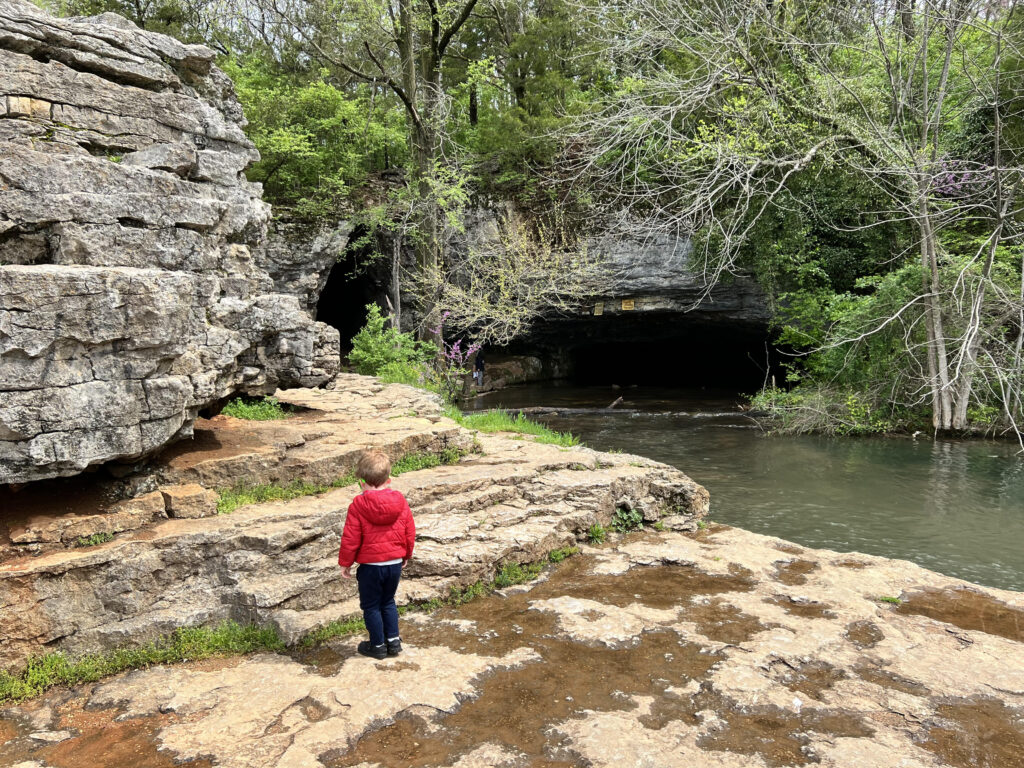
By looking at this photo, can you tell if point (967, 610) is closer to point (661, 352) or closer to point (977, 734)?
point (977, 734)

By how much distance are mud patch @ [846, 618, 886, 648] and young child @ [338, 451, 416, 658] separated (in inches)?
122

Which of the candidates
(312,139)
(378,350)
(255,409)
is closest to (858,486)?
(255,409)

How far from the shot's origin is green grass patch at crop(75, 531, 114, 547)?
4273 millimetres

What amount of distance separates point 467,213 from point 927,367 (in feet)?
40.7

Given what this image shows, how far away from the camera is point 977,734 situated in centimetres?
332

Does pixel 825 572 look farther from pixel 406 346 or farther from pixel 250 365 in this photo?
pixel 406 346

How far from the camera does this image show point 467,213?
62.6 ft

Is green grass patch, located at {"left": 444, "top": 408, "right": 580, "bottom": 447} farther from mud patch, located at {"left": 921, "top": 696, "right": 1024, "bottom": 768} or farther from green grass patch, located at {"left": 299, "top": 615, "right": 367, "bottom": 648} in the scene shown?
mud patch, located at {"left": 921, "top": 696, "right": 1024, "bottom": 768}

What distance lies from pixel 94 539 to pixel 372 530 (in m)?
1.96

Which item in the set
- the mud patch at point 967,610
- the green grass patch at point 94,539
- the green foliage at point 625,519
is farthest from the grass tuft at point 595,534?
the green grass patch at point 94,539

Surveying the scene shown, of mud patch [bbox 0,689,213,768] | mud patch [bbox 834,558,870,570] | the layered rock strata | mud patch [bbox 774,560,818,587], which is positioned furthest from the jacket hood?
mud patch [bbox 834,558,870,570]

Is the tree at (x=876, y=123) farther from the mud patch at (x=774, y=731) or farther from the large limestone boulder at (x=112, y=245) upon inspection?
the mud patch at (x=774, y=731)

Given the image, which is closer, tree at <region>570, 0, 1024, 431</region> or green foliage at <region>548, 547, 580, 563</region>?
green foliage at <region>548, 547, 580, 563</region>

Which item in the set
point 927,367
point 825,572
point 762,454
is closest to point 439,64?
point 762,454
